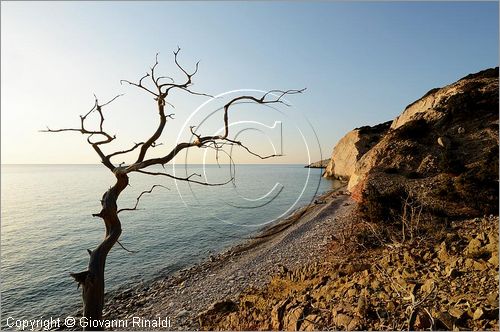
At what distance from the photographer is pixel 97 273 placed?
5.53 m

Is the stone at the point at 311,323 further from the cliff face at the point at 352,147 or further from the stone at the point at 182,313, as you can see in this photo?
the cliff face at the point at 352,147

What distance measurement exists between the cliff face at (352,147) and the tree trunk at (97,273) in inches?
1911

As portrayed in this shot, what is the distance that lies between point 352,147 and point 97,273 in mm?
55683

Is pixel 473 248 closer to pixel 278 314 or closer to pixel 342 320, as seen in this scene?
pixel 342 320

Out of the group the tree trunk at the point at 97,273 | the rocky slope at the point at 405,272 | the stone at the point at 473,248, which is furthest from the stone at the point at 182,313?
the stone at the point at 473,248

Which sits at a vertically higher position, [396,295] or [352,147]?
[352,147]

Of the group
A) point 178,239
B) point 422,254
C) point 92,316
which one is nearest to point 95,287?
point 92,316

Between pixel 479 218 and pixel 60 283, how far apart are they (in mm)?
23354

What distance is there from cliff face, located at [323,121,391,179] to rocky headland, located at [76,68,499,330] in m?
20.0

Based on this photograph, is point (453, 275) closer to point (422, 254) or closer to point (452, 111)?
point (422, 254)

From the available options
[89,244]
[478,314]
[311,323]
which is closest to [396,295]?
[478,314]

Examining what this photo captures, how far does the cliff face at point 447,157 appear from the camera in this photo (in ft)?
54.7

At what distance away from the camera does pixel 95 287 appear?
217 inches

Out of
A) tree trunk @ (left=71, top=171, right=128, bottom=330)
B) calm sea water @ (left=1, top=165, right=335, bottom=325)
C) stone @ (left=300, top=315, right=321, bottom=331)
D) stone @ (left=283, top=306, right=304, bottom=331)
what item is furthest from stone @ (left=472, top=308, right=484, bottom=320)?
tree trunk @ (left=71, top=171, right=128, bottom=330)
